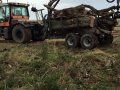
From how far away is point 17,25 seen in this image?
50.8 ft

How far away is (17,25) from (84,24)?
4.75 meters

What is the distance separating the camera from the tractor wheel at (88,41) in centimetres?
1205

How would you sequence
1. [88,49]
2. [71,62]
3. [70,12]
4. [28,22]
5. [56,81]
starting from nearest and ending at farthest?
[56,81] < [71,62] < [88,49] < [70,12] < [28,22]

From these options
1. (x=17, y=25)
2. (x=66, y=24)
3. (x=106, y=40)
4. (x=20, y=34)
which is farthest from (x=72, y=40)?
(x=17, y=25)

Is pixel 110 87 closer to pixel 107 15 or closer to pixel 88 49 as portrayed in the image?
pixel 88 49

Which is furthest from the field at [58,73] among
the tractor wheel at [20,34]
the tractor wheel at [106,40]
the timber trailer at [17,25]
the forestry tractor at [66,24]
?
the timber trailer at [17,25]

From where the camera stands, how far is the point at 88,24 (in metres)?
12.3

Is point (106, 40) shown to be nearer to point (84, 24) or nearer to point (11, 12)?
point (84, 24)

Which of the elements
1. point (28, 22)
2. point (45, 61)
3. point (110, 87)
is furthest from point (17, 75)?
point (28, 22)

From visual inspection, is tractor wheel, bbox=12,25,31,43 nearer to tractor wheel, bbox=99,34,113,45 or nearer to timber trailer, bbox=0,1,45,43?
timber trailer, bbox=0,1,45,43

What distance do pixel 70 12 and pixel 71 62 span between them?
4.88 m

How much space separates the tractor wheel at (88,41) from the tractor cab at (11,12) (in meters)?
5.12

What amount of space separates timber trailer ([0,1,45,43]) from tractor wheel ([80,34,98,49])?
388 centimetres

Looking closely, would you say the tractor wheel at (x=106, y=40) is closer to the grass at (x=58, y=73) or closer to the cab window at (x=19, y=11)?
the grass at (x=58, y=73)
